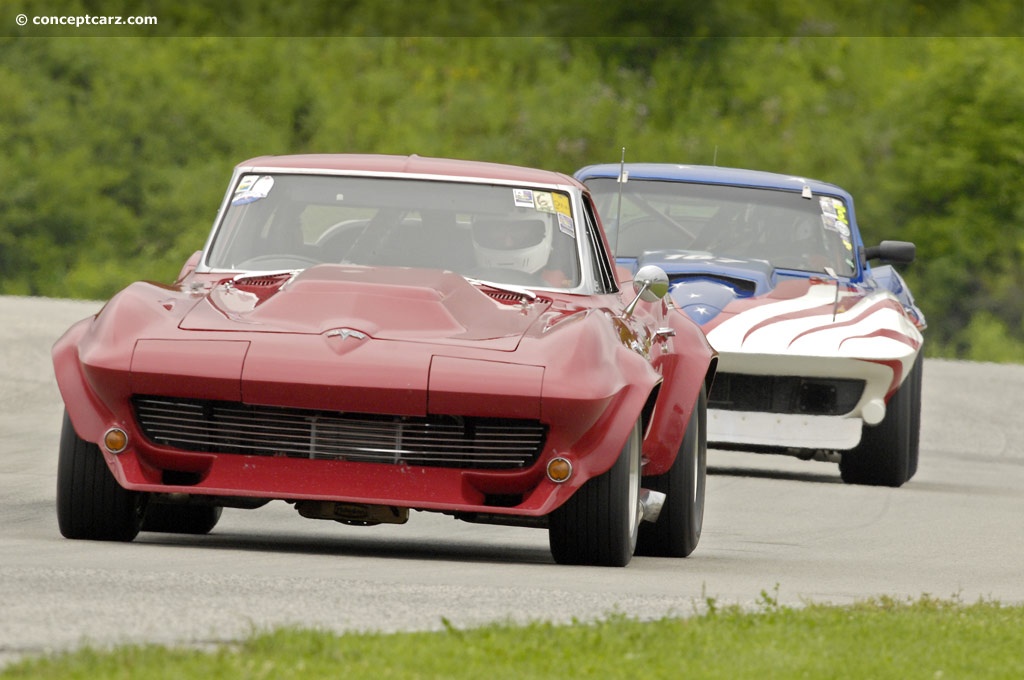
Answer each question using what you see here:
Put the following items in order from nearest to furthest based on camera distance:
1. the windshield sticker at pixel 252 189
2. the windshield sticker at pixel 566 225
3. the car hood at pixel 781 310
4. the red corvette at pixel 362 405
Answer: the red corvette at pixel 362 405, the windshield sticker at pixel 566 225, the windshield sticker at pixel 252 189, the car hood at pixel 781 310

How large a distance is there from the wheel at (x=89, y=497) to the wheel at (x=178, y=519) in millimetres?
848

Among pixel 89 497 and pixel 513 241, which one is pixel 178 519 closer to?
pixel 89 497

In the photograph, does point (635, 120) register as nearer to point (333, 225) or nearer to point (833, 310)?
point (833, 310)

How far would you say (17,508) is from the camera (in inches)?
366

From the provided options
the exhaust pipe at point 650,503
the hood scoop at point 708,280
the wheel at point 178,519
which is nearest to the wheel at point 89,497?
the wheel at point 178,519

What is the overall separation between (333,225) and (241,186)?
49cm

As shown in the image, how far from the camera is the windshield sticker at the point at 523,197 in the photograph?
8547 millimetres

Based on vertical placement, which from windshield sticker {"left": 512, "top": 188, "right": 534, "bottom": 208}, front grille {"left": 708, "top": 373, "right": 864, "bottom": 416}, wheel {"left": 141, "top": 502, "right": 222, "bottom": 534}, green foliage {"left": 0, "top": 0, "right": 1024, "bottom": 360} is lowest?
green foliage {"left": 0, "top": 0, "right": 1024, "bottom": 360}

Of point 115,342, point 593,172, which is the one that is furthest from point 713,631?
point 593,172

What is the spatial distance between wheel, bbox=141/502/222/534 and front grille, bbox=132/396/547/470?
1372mm

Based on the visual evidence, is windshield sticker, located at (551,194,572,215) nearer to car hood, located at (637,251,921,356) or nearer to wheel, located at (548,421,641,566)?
wheel, located at (548,421,641,566)

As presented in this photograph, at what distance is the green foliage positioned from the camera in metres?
47.6

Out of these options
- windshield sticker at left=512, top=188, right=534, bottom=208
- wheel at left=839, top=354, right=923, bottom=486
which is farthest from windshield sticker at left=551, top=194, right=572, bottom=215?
wheel at left=839, top=354, right=923, bottom=486

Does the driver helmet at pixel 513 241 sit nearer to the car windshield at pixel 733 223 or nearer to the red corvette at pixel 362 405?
the red corvette at pixel 362 405
